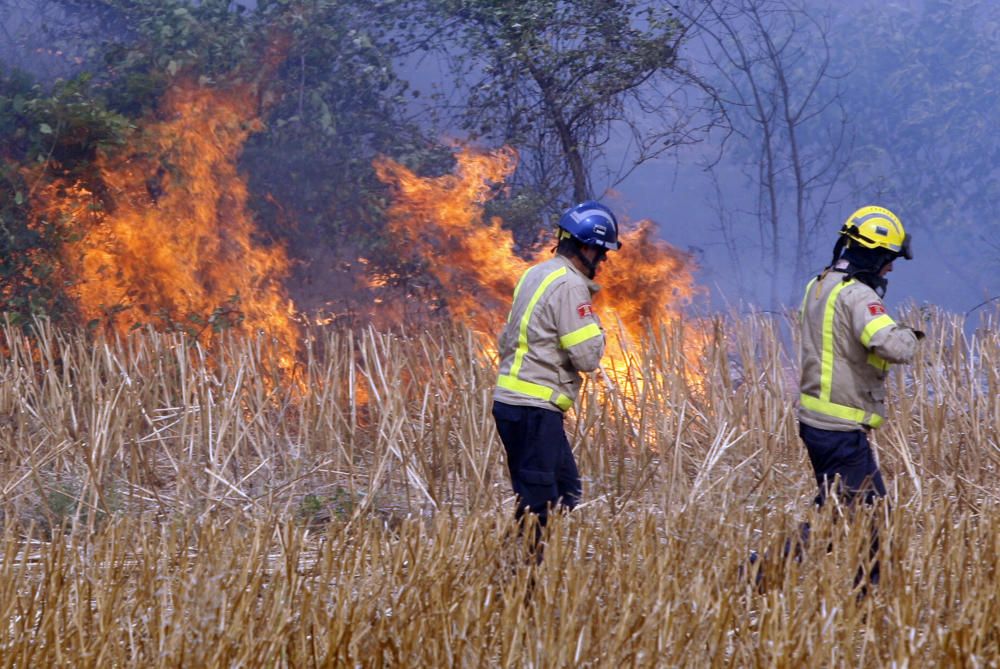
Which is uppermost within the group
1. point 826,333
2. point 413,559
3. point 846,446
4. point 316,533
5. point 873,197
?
point 873,197

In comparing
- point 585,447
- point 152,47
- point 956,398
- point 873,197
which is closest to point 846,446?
point 585,447

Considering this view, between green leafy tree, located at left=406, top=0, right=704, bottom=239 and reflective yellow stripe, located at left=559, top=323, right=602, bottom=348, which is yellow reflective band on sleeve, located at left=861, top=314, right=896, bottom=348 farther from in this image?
green leafy tree, located at left=406, top=0, right=704, bottom=239

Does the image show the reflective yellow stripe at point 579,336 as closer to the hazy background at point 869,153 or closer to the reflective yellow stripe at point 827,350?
the reflective yellow stripe at point 827,350

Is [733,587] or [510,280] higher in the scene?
[510,280]

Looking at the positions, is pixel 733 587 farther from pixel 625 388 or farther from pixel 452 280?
pixel 452 280

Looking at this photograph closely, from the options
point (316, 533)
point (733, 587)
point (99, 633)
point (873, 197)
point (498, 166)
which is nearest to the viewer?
point (99, 633)

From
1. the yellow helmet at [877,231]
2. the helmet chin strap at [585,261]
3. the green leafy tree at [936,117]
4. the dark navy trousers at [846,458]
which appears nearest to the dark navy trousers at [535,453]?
the helmet chin strap at [585,261]

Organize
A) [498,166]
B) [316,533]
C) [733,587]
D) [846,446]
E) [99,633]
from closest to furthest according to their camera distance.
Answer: [99,633] → [733,587] → [846,446] → [316,533] → [498,166]

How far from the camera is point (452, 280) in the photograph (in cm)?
887

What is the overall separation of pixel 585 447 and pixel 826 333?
1.62m

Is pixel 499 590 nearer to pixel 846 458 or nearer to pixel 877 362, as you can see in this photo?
pixel 846 458

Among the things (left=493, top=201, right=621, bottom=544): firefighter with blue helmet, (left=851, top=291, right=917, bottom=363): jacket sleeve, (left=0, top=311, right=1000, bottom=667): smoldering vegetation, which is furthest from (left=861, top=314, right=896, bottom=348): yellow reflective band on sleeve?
(left=493, top=201, right=621, bottom=544): firefighter with blue helmet

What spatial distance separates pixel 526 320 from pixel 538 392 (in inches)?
10.2

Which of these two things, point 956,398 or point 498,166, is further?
point 498,166
